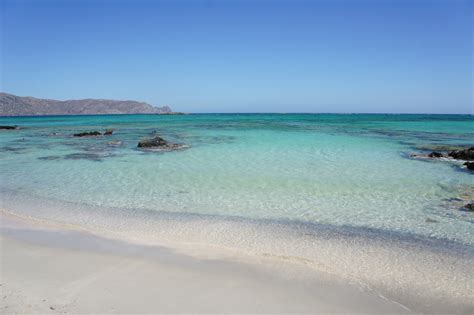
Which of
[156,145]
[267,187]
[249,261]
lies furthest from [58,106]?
[249,261]

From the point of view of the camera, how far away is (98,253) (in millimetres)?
5617

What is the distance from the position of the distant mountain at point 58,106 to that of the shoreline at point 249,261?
151980mm

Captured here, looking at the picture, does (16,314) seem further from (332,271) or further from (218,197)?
(218,197)

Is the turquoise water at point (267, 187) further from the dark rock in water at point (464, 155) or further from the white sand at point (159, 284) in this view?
the white sand at point (159, 284)

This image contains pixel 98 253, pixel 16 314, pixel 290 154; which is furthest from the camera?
pixel 290 154

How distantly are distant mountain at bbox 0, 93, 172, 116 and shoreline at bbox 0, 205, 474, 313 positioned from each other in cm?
15198

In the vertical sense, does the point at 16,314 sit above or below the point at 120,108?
below

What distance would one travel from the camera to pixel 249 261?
536cm

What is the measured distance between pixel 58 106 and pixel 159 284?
184 meters

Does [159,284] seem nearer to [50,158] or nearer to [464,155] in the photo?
[50,158]

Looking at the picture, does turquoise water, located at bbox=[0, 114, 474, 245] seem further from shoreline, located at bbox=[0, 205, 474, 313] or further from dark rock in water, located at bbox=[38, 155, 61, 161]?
shoreline, located at bbox=[0, 205, 474, 313]

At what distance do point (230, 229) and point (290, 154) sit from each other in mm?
11148

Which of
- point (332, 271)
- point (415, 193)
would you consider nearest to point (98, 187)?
point (332, 271)

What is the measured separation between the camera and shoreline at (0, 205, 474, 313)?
4.15 metres
